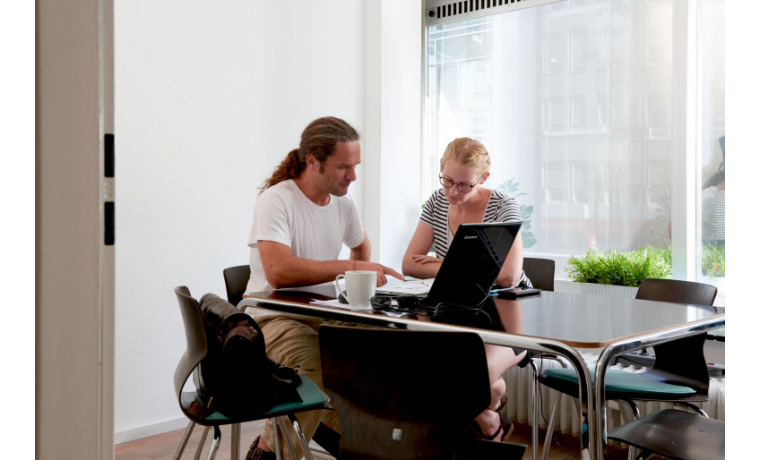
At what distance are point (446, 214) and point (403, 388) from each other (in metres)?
1.60

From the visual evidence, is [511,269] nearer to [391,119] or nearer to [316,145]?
[316,145]

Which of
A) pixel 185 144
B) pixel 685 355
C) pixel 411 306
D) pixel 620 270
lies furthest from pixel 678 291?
pixel 185 144

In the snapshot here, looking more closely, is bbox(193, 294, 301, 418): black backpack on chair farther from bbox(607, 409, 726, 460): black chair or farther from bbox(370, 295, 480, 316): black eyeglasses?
bbox(607, 409, 726, 460): black chair

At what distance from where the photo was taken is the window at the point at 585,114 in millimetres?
3539

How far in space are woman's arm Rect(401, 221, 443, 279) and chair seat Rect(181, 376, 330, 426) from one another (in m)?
0.76

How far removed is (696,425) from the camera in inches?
67.9

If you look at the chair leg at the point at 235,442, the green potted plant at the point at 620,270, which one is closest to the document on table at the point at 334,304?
the chair leg at the point at 235,442

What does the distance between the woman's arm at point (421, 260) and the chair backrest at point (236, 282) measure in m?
0.66

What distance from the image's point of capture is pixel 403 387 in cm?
147

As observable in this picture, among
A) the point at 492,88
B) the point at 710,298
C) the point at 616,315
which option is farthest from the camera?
the point at 492,88

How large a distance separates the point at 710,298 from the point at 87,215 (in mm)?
2213

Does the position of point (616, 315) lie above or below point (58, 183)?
below
